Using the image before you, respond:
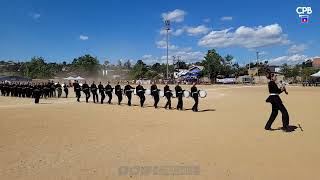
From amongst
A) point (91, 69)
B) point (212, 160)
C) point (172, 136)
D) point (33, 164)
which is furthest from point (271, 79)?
point (91, 69)

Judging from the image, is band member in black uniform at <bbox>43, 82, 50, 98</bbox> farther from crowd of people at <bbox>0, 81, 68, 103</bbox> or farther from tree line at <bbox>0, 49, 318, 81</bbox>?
tree line at <bbox>0, 49, 318, 81</bbox>

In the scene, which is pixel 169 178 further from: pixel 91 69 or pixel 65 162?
pixel 91 69

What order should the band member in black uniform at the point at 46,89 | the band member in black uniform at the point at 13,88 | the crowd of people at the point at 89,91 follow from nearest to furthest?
the crowd of people at the point at 89,91
the band member in black uniform at the point at 46,89
the band member in black uniform at the point at 13,88

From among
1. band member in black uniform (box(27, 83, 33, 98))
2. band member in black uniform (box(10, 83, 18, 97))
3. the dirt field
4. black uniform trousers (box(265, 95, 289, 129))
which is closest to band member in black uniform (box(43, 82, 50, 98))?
band member in black uniform (box(27, 83, 33, 98))

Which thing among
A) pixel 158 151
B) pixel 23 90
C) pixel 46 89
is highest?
pixel 46 89

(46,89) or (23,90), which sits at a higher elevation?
(46,89)

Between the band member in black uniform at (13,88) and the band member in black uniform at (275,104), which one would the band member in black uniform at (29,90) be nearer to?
the band member in black uniform at (13,88)

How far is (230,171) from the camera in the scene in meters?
7.55

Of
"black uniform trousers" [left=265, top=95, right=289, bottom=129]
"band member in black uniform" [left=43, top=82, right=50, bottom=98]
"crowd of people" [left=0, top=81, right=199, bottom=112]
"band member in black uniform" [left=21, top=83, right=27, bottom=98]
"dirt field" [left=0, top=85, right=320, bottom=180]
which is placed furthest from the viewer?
"band member in black uniform" [left=21, top=83, right=27, bottom=98]

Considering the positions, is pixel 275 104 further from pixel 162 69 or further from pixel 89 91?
pixel 162 69

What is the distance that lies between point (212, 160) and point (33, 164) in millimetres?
3530

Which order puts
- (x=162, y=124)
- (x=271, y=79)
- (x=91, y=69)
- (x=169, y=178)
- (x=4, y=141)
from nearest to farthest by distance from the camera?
(x=169, y=178) < (x=4, y=141) < (x=271, y=79) < (x=162, y=124) < (x=91, y=69)

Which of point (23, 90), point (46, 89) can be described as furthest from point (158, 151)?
point (23, 90)

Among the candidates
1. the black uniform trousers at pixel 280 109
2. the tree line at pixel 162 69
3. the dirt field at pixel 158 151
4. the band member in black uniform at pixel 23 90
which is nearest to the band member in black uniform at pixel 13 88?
the band member in black uniform at pixel 23 90
